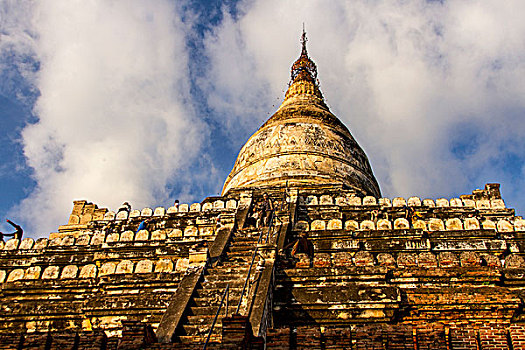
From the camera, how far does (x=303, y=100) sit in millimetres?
29250

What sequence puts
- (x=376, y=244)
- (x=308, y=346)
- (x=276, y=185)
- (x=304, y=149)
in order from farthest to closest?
(x=304, y=149), (x=276, y=185), (x=376, y=244), (x=308, y=346)

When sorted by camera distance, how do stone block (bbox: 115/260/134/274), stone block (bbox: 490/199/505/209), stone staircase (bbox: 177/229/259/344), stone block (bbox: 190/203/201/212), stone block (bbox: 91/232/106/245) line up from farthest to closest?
1. stone block (bbox: 190/203/201/212)
2. stone block (bbox: 490/199/505/209)
3. stone block (bbox: 91/232/106/245)
4. stone block (bbox: 115/260/134/274)
5. stone staircase (bbox: 177/229/259/344)

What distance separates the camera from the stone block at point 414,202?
18.1 meters

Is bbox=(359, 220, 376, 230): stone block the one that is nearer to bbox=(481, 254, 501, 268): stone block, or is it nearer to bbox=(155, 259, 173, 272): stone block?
bbox=(481, 254, 501, 268): stone block

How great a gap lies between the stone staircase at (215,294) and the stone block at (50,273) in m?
4.36

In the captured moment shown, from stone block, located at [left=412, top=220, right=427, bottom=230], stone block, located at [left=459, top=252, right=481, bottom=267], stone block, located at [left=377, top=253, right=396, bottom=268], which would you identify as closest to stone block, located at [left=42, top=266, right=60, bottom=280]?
stone block, located at [left=377, top=253, right=396, bottom=268]

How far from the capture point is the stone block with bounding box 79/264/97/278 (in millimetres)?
13460

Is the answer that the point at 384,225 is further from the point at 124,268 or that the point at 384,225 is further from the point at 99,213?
the point at 99,213

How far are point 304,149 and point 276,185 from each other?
9.98 feet

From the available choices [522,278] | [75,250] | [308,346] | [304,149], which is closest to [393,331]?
[308,346]

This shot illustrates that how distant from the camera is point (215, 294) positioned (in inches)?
424

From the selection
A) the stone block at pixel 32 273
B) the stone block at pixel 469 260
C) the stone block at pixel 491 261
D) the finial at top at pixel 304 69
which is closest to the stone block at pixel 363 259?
the stone block at pixel 469 260

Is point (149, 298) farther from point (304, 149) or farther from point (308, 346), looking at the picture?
point (304, 149)

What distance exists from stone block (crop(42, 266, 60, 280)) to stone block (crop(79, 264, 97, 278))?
2.06ft
